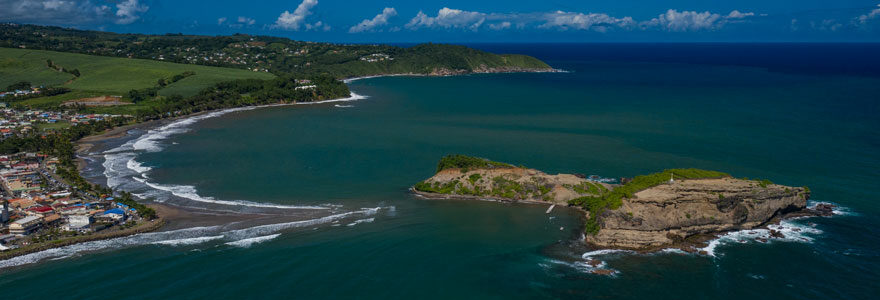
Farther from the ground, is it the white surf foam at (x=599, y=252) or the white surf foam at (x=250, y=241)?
the white surf foam at (x=250, y=241)

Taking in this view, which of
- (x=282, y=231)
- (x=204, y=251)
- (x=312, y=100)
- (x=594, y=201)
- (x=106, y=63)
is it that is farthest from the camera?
(x=106, y=63)

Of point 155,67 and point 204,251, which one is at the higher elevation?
point 155,67

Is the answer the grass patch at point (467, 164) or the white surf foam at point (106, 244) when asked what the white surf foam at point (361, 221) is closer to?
the white surf foam at point (106, 244)

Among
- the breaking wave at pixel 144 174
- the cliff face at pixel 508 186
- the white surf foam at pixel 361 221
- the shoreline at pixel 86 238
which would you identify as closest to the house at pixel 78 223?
the shoreline at pixel 86 238

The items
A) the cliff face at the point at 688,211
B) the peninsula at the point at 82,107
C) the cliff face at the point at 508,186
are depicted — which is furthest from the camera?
the cliff face at the point at 508,186

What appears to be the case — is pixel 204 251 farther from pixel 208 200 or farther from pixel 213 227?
pixel 208 200

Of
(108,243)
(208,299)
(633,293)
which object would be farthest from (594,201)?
(108,243)

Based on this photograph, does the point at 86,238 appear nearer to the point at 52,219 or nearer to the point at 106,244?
the point at 106,244
